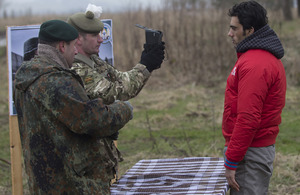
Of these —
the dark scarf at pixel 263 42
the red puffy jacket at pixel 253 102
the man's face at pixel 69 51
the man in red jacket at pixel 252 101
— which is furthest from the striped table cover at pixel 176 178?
the man's face at pixel 69 51

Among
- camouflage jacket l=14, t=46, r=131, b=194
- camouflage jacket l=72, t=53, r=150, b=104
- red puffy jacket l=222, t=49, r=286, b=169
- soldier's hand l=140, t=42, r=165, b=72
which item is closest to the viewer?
camouflage jacket l=14, t=46, r=131, b=194

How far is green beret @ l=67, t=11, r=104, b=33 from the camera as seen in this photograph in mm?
2969

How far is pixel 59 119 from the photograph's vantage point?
225cm

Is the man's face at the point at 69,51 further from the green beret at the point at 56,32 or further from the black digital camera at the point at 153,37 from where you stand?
the black digital camera at the point at 153,37

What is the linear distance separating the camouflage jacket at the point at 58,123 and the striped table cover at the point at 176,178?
94 centimetres

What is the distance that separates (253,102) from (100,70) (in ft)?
3.83

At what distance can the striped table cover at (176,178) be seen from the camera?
3.24 m

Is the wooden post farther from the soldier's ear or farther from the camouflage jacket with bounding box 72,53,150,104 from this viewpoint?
the soldier's ear

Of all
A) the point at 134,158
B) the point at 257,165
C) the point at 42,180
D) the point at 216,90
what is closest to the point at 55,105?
the point at 42,180

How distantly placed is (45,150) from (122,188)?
119 cm

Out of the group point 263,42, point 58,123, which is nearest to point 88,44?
point 58,123

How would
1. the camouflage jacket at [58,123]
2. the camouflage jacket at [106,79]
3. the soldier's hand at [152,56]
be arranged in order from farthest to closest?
the soldier's hand at [152,56]
the camouflage jacket at [106,79]
the camouflage jacket at [58,123]

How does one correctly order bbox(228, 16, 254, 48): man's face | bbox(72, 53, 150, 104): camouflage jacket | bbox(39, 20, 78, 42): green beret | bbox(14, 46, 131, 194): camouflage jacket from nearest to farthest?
bbox(14, 46, 131, 194): camouflage jacket < bbox(39, 20, 78, 42): green beret < bbox(228, 16, 254, 48): man's face < bbox(72, 53, 150, 104): camouflage jacket

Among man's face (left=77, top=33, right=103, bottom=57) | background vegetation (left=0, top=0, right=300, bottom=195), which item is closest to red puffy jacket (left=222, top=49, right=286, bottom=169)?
man's face (left=77, top=33, right=103, bottom=57)
